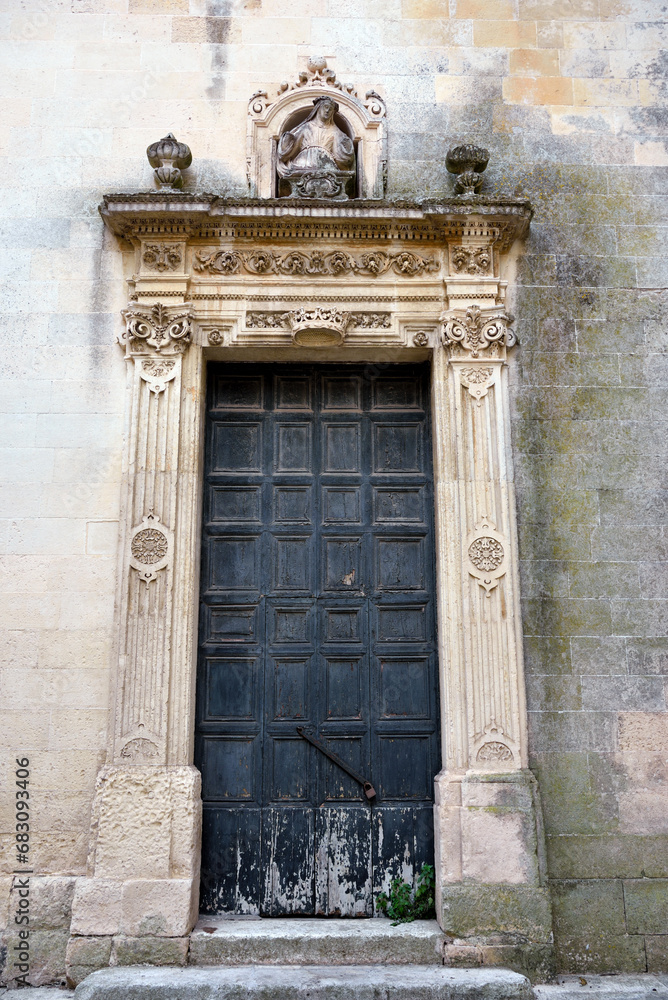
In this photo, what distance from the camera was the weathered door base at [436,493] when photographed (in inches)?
206

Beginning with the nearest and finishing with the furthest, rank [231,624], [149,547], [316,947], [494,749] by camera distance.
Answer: [316,947] < [494,749] < [149,547] < [231,624]

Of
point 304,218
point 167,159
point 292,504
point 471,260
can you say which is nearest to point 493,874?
point 292,504

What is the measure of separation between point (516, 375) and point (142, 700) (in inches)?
136

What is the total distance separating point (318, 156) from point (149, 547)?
3.18 m

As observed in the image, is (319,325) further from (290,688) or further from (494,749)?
(494,749)

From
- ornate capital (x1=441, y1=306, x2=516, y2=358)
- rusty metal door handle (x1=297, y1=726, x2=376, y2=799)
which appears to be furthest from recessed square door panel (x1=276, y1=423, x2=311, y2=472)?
rusty metal door handle (x1=297, y1=726, x2=376, y2=799)

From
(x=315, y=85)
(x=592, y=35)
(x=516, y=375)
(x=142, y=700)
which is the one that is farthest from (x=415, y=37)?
(x=142, y=700)

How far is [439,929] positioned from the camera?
5.29 metres

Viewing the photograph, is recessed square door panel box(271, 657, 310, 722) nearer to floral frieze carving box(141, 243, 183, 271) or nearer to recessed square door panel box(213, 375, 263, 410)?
recessed square door panel box(213, 375, 263, 410)

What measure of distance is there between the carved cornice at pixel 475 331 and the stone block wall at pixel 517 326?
0.69 feet

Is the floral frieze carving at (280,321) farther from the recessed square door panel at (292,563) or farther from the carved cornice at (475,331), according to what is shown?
the recessed square door panel at (292,563)

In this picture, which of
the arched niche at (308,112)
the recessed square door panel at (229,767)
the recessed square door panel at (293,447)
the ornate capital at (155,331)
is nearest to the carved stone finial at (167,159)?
the arched niche at (308,112)

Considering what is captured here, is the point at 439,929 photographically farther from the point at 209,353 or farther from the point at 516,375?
the point at 209,353

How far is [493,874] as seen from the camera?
523 cm
